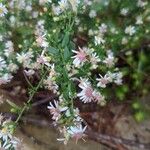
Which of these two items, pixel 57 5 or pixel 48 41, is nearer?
pixel 48 41

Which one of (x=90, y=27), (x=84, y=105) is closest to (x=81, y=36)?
(x=90, y=27)

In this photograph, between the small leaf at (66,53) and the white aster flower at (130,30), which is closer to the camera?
the small leaf at (66,53)

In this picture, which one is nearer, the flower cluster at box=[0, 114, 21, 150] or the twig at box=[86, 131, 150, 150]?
the flower cluster at box=[0, 114, 21, 150]

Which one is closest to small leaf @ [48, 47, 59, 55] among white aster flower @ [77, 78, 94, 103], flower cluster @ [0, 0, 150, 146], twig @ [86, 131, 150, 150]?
flower cluster @ [0, 0, 150, 146]

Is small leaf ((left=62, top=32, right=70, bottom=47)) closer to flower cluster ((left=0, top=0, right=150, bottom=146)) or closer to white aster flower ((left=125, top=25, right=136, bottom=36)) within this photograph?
flower cluster ((left=0, top=0, right=150, bottom=146))

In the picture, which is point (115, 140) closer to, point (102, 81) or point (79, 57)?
point (102, 81)

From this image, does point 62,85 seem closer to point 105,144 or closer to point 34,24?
point 34,24

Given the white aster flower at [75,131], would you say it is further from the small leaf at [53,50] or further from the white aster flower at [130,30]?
the white aster flower at [130,30]

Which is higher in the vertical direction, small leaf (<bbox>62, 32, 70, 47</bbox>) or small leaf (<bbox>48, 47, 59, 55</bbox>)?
small leaf (<bbox>62, 32, 70, 47</bbox>)

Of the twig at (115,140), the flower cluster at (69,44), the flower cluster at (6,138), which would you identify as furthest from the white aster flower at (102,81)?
the twig at (115,140)

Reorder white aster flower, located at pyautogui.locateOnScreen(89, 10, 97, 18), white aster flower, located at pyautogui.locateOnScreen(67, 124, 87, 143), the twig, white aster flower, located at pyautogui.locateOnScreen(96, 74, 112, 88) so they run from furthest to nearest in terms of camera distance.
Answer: the twig → white aster flower, located at pyautogui.locateOnScreen(89, 10, 97, 18) → white aster flower, located at pyautogui.locateOnScreen(96, 74, 112, 88) → white aster flower, located at pyautogui.locateOnScreen(67, 124, 87, 143)

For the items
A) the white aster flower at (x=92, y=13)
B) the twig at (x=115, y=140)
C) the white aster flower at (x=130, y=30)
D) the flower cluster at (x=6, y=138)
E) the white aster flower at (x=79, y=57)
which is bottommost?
the flower cluster at (x=6, y=138)
